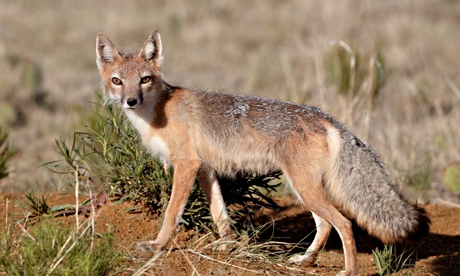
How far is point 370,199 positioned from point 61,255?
110 inches

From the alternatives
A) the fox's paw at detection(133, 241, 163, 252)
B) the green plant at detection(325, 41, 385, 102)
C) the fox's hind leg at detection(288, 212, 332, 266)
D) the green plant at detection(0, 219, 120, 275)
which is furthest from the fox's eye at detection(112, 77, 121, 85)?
the green plant at detection(325, 41, 385, 102)

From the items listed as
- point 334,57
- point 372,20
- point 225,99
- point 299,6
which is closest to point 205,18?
point 299,6

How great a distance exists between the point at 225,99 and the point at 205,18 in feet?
61.6

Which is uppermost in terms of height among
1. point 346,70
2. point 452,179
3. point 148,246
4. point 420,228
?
point 346,70

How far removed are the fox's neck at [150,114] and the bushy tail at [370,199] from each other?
168 cm

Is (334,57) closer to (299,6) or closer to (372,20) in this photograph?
(372,20)

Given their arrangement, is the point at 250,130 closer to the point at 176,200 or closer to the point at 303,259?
the point at 176,200

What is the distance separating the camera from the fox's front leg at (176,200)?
5.60 meters

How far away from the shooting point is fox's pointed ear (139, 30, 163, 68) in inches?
241

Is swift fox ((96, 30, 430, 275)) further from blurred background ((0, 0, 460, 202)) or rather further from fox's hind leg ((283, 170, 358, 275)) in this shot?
blurred background ((0, 0, 460, 202))

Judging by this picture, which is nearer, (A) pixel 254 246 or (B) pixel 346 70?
(A) pixel 254 246

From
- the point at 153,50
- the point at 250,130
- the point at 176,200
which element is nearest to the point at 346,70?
the point at 250,130

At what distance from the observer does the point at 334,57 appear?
12031 millimetres

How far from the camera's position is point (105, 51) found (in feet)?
20.1
